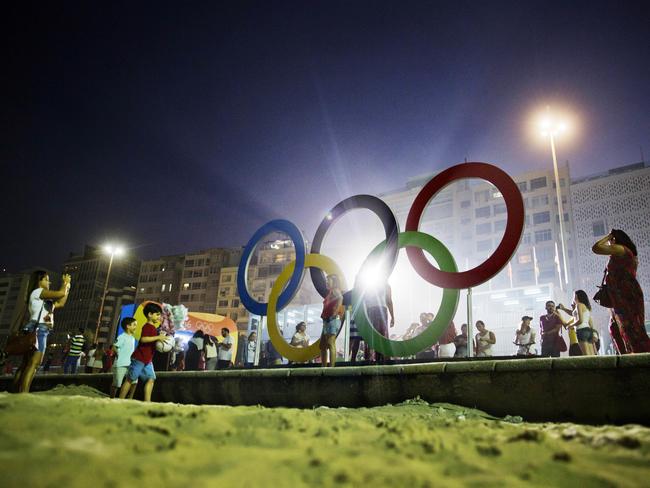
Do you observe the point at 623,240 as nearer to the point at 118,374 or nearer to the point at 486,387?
the point at 486,387

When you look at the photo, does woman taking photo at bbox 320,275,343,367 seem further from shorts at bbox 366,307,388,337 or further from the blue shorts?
the blue shorts

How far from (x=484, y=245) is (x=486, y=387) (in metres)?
74.8

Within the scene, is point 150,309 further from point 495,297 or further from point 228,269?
point 228,269

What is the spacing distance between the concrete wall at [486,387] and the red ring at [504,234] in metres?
3.05

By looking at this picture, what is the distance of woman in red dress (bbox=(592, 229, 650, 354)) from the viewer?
6500 mm

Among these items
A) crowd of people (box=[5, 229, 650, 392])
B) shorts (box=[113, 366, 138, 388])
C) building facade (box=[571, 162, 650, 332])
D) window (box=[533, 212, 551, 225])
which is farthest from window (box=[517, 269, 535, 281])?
shorts (box=[113, 366, 138, 388])

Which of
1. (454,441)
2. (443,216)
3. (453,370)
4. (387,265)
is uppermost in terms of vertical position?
(443,216)

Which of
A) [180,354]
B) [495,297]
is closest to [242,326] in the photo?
[495,297]

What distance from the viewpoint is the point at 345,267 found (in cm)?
7769

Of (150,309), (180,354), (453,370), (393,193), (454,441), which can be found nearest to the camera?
(454,441)

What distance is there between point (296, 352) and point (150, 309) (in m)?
4.50

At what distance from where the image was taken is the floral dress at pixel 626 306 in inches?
255

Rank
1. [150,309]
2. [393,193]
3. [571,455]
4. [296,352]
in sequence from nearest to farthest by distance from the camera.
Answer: [571,455]
[150,309]
[296,352]
[393,193]

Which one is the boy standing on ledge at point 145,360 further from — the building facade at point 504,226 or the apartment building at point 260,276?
the apartment building at point 260,276
